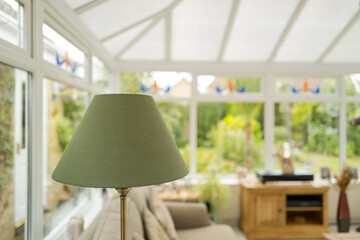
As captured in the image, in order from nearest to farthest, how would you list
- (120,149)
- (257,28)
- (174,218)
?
(120,149)
(174,218)
(257,28)

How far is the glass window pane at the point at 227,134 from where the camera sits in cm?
446

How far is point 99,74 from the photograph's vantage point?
11.7 feet

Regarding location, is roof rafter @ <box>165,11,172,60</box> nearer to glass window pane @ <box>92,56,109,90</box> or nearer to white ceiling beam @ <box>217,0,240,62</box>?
white ceiling beam @ <box>217,0,240,62</box>

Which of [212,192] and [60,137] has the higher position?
[60,137]

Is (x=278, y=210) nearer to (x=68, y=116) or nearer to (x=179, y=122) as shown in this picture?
(x=179, y=122)

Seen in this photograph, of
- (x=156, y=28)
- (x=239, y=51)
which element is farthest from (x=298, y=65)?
(x=156, y=28)

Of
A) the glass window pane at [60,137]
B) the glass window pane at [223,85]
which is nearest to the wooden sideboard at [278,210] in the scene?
the glass window pane at [223,85]

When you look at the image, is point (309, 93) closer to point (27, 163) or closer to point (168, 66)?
point (168, 66)

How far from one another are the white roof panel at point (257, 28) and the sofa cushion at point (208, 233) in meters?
2.47

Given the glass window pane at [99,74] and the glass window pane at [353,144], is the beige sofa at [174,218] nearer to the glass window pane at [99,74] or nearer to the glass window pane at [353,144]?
the glass window pane at [99,74]

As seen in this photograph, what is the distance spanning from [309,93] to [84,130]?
4.32 meters

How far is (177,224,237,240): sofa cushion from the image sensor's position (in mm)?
2672

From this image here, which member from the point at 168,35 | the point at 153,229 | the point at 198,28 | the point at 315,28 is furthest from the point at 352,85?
the point at 153,229

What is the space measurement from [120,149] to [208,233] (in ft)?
7.20
